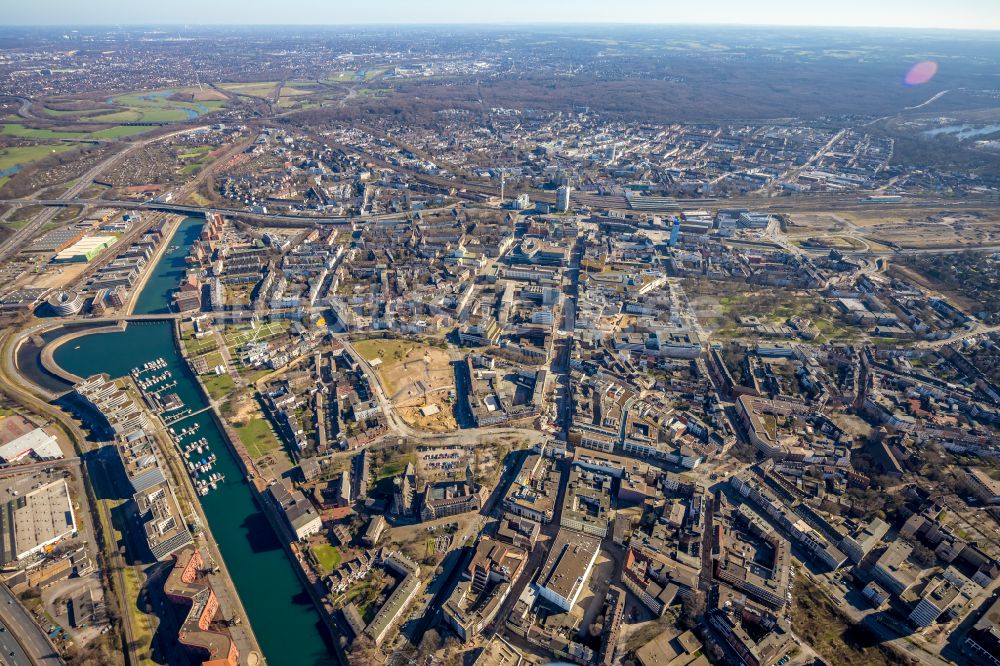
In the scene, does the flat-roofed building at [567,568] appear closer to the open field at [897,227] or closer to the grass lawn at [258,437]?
the grass lawn at [258,437]

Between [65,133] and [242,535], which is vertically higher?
[65,133]

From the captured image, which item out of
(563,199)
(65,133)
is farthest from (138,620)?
(65,133)

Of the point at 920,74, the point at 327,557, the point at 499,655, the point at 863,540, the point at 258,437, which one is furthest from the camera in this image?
the point at 920,74

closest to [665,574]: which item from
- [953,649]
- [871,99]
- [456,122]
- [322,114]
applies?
[953,649]

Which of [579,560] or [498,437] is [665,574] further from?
[498,437]

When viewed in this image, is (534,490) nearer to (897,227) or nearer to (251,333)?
(251,333)

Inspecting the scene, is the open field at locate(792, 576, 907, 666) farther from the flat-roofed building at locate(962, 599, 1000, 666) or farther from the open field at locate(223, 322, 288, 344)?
the open field at locate(223, 322, 288, 344)

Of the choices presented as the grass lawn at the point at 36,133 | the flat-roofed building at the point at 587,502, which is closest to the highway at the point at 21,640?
the flat-roofed building at the point at 587,502
